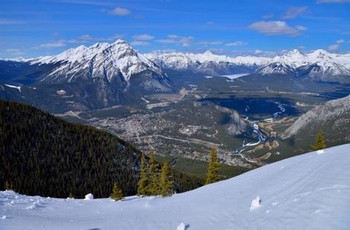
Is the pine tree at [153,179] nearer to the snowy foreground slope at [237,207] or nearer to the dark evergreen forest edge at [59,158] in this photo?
the snowy foreground slope at [237,207]

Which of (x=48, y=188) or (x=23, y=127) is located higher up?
(x=23, y=127)

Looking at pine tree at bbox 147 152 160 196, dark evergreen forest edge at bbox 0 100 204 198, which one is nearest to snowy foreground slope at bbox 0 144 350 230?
pine tree at bbox 147 152 160 196

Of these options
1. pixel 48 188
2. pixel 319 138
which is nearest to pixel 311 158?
pixel 319 138

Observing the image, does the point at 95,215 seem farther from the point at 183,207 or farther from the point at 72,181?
the point at 72,181

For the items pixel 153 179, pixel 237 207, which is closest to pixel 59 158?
pixel 153 179

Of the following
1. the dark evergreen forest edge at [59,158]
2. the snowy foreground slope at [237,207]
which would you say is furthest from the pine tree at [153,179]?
the dark evergreen forest edge at [59,158]

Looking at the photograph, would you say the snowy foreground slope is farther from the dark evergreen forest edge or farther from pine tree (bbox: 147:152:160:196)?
the dark evergreen forest edge

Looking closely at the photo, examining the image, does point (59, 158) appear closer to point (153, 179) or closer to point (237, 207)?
point (153, 179)

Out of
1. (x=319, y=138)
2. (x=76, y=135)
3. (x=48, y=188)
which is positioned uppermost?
(x=319, y=138)
